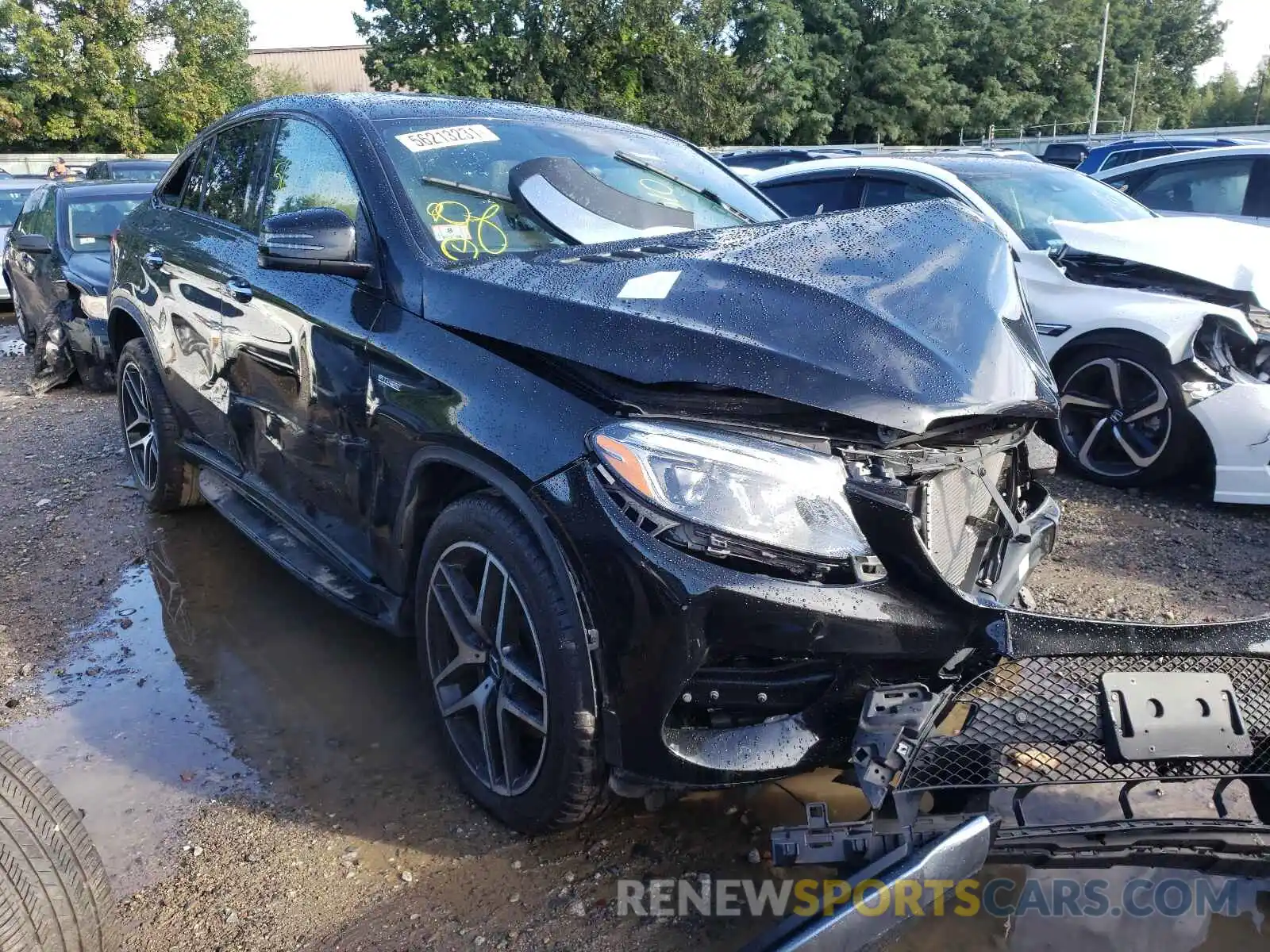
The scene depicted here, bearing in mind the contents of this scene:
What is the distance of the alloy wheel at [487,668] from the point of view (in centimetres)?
238

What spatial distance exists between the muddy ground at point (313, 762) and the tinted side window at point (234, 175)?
59.8 inches

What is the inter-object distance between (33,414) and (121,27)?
1268 inches

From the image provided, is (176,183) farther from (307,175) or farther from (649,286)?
(649,286)

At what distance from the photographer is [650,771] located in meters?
2.16

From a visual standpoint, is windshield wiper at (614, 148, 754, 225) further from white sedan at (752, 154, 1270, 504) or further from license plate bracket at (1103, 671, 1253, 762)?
license plate bracket at (1103, 671, 1253, 762)

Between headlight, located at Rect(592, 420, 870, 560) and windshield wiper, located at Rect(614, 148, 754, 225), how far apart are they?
5.43ft

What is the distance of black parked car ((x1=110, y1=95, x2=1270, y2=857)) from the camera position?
2.01 meters

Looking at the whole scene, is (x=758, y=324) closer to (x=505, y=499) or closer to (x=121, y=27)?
(x=505, y=499)

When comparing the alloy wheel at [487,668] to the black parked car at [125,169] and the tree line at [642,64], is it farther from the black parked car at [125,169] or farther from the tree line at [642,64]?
the tree line at [642,64]

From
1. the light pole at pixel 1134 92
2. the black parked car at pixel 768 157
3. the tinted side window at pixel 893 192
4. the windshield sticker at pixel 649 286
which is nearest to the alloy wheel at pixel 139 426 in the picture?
the windshield sticker at pixel 649 286

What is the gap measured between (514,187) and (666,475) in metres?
1.45

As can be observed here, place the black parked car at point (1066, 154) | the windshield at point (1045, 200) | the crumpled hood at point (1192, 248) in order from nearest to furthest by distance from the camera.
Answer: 1. the crumpled hood at point (1192, 248)
2. the windshield at point (1045, 200)
3. the black parked car at point (1066, 154)

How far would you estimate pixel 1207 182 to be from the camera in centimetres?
809

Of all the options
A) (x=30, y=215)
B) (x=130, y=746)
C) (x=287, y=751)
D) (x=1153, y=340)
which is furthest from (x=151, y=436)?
(x=30, y=215)
